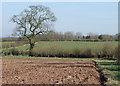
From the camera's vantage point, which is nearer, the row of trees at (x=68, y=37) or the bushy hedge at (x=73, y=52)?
the bushy hedge at (x=73, y=52)

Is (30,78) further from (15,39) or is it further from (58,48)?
(15,39)

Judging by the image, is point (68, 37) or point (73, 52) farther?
point (68, 37)

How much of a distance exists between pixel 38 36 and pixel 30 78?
22.2m

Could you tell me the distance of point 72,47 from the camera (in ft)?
91.1

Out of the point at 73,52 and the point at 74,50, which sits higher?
the point at 74,50

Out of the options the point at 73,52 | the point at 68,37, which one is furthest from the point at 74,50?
the point at 68,37

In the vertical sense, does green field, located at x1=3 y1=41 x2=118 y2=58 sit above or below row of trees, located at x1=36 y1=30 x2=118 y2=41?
below

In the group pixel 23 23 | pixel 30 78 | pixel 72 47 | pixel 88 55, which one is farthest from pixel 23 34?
pixel 30 78

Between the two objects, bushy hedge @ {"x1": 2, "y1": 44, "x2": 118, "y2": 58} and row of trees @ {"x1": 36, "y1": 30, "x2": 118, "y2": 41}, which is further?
row of trees @ {"x1": 36, "y1": 30, "x2": 118, "y2": 41}

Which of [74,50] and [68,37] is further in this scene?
[68,37]

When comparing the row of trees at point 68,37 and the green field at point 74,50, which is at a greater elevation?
the row of trees at point 68,37

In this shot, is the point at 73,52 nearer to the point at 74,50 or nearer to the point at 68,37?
the point at 74,50

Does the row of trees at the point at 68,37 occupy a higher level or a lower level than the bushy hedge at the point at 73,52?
higher

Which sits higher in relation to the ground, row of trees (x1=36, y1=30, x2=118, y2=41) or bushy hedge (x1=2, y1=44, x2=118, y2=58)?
row of trees (x1=36, y1=30, x2=118, y2=41)
